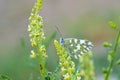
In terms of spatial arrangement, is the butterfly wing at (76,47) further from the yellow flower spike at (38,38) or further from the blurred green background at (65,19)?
the blurred green background at (65,19)

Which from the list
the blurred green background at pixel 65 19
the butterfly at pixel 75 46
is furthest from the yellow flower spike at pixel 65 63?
the blurred green background at pixel 65 19

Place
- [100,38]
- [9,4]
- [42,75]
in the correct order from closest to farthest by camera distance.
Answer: [42,75] → [100,38] → [9,4]

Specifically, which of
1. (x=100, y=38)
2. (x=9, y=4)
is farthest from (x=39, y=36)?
(x=9, y=4)

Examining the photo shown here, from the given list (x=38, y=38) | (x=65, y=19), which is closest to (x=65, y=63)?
(x=38, y=38)

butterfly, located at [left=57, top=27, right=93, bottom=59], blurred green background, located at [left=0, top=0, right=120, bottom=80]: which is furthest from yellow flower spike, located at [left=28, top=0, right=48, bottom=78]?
blurred green background, located at [left=0, top=0, right=120, bottom=80]

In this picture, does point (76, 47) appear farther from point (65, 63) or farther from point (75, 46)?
point (65, 63)

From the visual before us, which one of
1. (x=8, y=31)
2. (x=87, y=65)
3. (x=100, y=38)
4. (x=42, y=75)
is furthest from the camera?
Result: (x=8, y=31)

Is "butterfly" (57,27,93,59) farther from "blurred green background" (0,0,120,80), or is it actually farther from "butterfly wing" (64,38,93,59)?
"blurred green background" (0,0,120,80)

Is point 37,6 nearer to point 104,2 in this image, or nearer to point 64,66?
→ point 64,66
